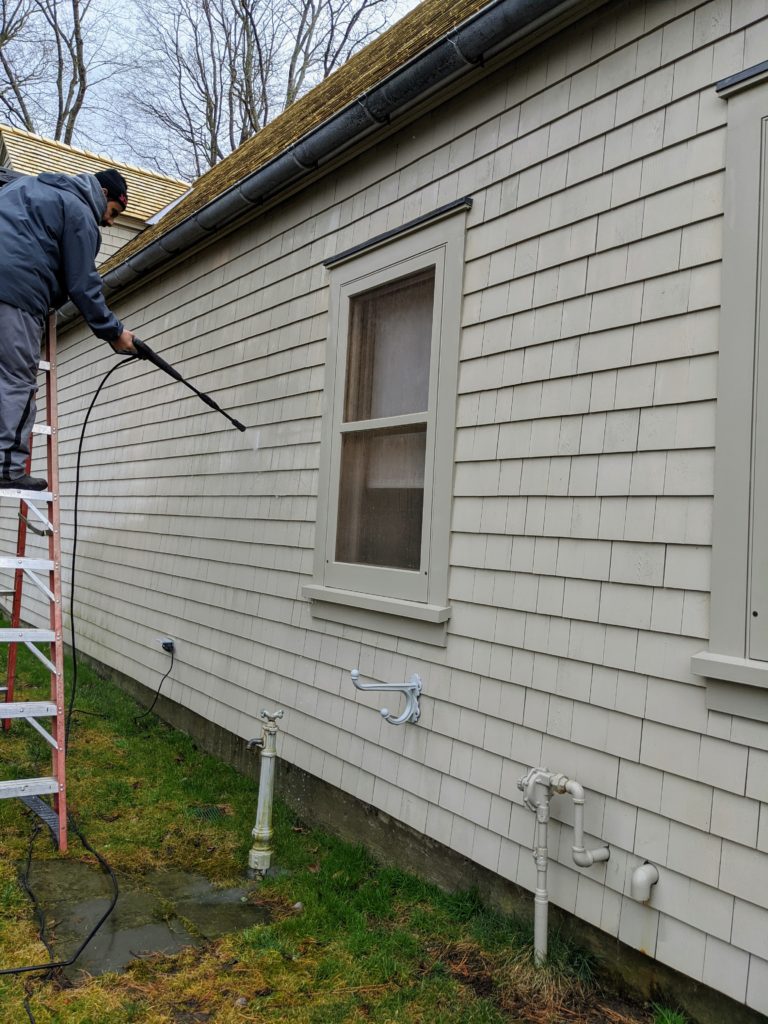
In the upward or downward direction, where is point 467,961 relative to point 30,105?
downward

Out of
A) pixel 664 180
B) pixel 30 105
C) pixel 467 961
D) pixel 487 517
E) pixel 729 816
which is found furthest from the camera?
pixel 30 105

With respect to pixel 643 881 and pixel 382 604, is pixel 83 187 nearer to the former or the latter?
pixel 382 604

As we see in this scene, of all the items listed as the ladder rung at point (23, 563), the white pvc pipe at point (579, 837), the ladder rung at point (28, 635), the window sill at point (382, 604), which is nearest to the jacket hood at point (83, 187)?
the ladder rung at point (23, 563)

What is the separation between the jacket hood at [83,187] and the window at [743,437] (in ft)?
10.1

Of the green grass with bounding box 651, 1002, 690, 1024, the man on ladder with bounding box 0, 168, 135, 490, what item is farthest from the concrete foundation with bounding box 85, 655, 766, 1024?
the man on ladder with bounding box 0, 168, 135, 490

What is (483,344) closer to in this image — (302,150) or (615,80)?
(615,80)

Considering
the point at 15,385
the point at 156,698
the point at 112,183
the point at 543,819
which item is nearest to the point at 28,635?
the point at 15,385

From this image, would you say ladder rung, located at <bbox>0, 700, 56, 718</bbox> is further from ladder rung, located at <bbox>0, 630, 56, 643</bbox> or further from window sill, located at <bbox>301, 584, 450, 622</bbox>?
window sill, located at <bbox>301, 584, 450, 622</bbox>

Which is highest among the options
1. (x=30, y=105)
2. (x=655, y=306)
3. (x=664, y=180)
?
(x=30, y=105)

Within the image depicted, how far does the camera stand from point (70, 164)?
38.4 ft

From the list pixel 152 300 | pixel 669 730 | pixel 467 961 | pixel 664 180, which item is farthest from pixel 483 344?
pixel 152 300

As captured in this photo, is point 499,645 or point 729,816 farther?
point 499,645

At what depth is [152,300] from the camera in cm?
723

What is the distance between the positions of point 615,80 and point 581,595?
74.8 inches
